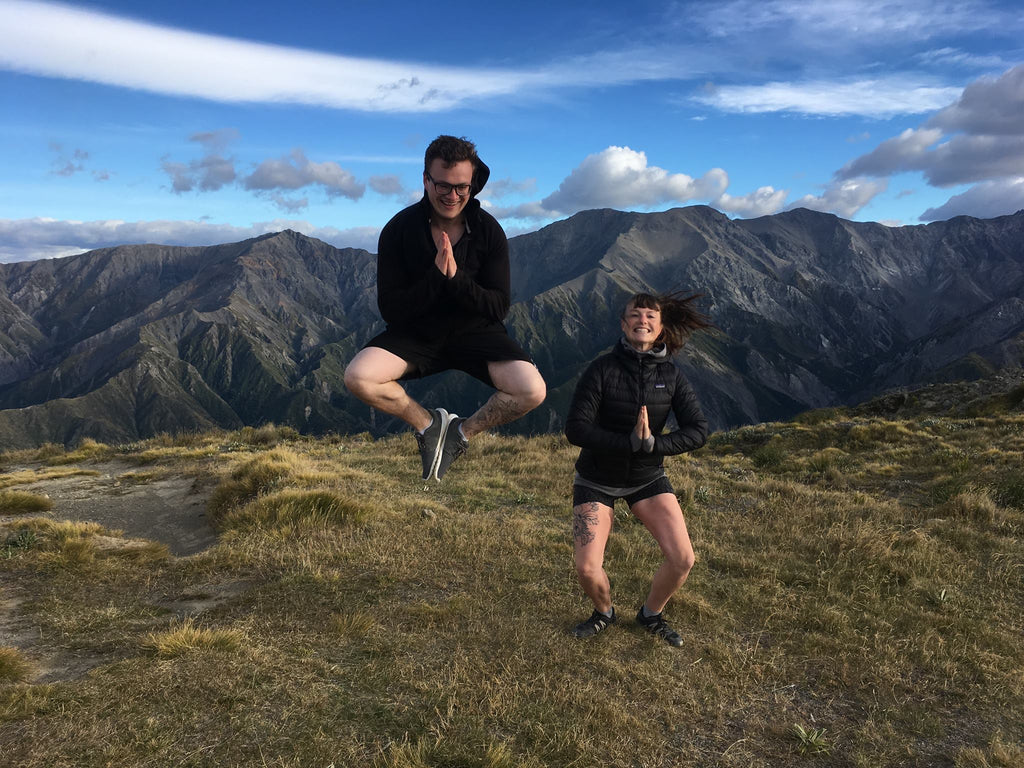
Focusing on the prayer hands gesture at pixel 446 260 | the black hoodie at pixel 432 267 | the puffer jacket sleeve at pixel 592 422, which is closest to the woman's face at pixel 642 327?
the puffer jacket sleeve at pixel 592 422

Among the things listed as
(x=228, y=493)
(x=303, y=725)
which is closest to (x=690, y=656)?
(x=303, y=725)

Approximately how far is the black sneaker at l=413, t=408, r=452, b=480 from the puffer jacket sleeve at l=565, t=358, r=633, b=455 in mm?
1289

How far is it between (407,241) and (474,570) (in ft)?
14.1

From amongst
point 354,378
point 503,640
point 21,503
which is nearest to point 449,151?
point 354,378

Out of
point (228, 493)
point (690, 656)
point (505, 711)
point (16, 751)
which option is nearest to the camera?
point (16, 751)

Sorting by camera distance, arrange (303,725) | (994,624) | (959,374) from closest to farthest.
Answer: (303,725) < (994,624) < (959,374)

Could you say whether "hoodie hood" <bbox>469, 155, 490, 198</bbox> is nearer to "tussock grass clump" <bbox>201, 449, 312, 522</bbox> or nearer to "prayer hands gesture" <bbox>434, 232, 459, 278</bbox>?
"prayer hands gesture" <bbox>434, 232, 459, 278</bbox>

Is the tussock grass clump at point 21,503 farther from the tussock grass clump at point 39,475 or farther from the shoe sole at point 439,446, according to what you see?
the shoe sole at point 439,446

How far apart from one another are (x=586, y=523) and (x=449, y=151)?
381 centimetres

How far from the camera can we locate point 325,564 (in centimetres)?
742

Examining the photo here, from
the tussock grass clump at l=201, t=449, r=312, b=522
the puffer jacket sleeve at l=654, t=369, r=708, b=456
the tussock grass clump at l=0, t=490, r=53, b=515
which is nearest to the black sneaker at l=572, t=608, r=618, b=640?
the puffer jacket sleeve at l=654, t=369, r=708, b=456

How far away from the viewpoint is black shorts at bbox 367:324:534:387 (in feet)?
18.0

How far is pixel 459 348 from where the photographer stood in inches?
223

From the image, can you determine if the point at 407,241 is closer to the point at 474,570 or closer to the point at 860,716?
the point at 474,570
